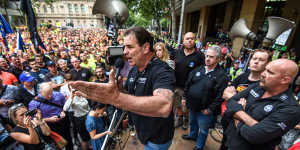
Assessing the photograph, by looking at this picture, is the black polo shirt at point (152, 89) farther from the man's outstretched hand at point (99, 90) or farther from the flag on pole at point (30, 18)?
the flag on pole at point (30, 18)

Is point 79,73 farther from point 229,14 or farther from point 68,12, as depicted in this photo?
point 68,12

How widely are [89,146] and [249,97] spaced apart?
3.53 meters

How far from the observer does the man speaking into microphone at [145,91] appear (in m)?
0.78

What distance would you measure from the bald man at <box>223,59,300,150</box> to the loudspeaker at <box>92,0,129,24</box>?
9.97 feet

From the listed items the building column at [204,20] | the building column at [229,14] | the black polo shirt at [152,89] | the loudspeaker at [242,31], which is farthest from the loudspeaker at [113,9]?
the building column at [204,20]

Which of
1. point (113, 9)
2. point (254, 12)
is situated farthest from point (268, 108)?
point (254, 12)

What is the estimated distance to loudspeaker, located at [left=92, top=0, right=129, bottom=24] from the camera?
11.2ft

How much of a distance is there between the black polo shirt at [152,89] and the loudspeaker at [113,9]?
7.39ft

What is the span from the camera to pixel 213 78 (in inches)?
96.0

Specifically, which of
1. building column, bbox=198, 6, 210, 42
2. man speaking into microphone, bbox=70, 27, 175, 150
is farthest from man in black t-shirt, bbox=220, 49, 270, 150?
building column, bbox=198, 6, 210, 42

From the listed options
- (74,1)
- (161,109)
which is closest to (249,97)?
(161,109)

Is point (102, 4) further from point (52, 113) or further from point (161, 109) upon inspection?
point (161, 109)

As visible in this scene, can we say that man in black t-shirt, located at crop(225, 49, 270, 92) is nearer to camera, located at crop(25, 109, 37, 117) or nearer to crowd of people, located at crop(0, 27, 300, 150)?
crowd of people, located at crop(0, 27, 300, 150)

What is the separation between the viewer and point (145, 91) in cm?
144
